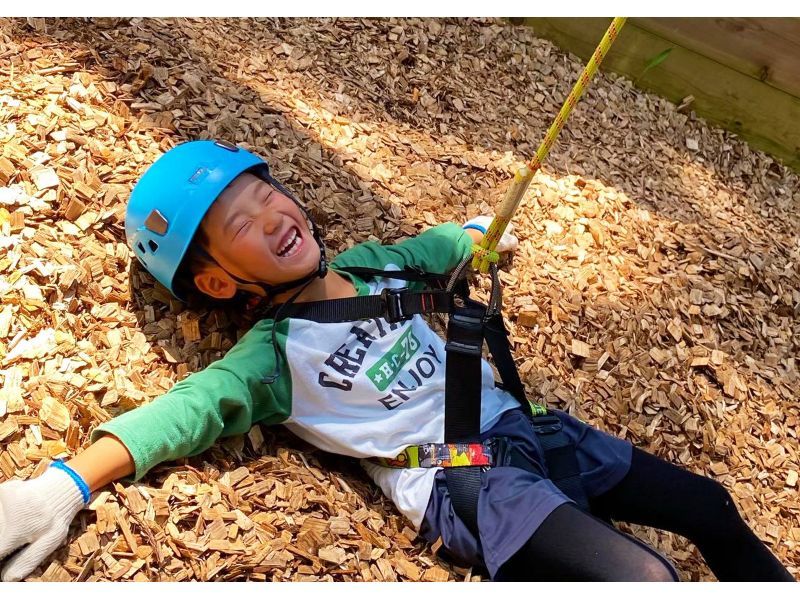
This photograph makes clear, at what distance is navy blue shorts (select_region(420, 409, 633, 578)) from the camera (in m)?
2.12

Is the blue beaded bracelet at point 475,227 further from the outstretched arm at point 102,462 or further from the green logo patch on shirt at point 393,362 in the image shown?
the outstretched arm at point 102,462

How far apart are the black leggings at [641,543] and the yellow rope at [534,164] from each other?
0.97 m

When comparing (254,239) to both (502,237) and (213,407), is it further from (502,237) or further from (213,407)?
(502,237)

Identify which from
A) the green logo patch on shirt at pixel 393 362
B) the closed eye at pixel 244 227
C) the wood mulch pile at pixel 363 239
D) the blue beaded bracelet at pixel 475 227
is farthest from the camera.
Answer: the blue beaded bracelet at pixel 475 227

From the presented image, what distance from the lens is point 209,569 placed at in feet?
6.53

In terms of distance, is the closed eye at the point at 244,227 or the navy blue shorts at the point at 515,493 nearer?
the navy blue shorts at the point at 515,493

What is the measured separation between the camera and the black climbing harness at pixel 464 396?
7.71 feet

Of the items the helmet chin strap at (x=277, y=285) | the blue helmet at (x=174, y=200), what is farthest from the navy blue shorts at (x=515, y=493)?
the blue helmet at (x=174, y=200)

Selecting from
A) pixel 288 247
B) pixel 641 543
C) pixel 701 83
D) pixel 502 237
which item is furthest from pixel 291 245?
pixel 701 83

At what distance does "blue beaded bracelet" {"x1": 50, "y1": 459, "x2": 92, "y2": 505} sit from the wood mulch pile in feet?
0.16

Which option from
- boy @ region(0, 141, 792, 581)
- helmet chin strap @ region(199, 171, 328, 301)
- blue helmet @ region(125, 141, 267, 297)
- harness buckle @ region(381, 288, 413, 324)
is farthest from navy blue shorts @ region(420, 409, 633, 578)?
blue helmet @ region(125, 141, 267, 297)

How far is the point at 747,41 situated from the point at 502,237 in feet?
7.72

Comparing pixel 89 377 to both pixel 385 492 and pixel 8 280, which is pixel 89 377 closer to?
pixel 8 280

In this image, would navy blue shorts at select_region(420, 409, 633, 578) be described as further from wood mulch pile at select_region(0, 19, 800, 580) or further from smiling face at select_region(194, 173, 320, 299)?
smiling face at select_region(194, 173, 320, 299)
